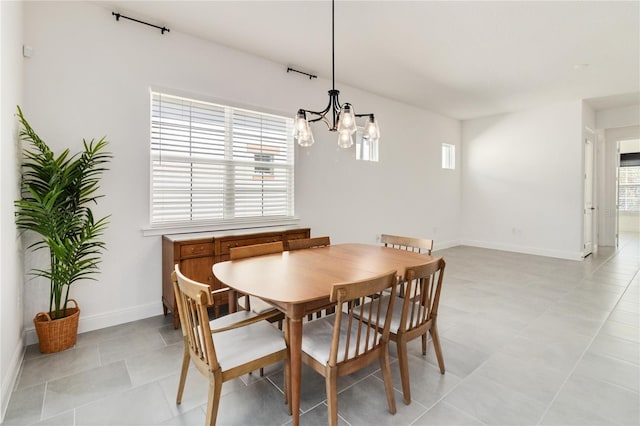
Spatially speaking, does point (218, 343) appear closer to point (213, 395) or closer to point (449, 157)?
point (213, 395)

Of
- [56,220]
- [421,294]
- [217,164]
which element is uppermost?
[217,164]

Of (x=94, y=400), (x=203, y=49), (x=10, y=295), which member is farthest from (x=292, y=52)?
(x=94, y=400)

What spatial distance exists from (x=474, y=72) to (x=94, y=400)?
5.30m

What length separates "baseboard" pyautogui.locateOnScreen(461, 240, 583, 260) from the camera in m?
5.82

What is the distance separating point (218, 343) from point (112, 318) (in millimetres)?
1930

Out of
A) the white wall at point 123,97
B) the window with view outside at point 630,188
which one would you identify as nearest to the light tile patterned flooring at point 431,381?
the white wall at point 123,97

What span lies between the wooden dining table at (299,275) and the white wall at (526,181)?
5037 millimetres

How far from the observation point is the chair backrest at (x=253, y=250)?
243 centimetres

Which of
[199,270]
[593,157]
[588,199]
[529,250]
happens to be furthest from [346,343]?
[593,157]

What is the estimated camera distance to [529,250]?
251 inches

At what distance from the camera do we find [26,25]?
8.38 ft

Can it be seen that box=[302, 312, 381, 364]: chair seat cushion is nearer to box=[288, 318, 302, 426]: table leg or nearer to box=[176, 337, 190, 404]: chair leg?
box=[288, 318, 302, 426]: table leg

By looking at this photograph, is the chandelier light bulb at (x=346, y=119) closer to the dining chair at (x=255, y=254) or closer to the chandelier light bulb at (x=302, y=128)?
the chandelier light bulb at (x=302, y=128)

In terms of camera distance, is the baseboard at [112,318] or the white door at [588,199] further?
the white door at [588,199]
